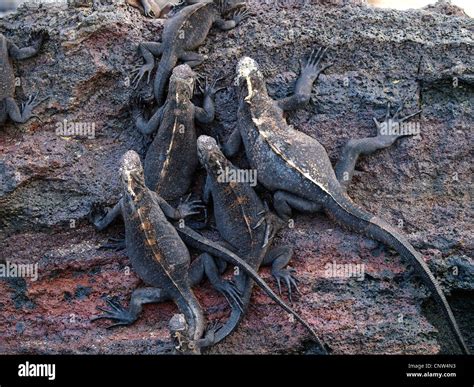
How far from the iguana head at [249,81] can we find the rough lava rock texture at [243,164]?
30 cm

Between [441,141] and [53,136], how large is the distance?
3576 mm

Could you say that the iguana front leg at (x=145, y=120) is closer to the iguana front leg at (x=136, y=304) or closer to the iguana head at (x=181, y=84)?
the iguana head at (x=181, y=84)

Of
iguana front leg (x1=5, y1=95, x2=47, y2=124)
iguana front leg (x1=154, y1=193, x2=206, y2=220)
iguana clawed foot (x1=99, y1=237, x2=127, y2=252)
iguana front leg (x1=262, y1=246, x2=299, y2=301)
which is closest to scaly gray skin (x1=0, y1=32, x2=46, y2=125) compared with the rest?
iguana front leg (x1=5, y1=95, x2=47, y2=124)

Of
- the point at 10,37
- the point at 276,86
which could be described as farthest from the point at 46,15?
the point at 276,86

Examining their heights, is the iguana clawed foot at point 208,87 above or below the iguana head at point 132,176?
above

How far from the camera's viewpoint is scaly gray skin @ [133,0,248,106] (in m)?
7.34

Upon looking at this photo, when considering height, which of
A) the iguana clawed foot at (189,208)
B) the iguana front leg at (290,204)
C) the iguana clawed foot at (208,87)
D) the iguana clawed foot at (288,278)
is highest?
the iguana clawed foot at (208,87)

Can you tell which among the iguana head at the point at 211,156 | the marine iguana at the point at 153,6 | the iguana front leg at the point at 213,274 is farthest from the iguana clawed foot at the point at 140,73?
the iguana front leg at the point at 213,274

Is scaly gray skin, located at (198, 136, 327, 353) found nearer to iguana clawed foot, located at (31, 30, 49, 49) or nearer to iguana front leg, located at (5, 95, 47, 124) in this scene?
iguana front leg, located at (5, 95, 47, 124)

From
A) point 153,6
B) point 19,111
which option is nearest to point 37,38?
point 19,111

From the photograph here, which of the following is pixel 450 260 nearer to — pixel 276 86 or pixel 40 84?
pixel 276 86

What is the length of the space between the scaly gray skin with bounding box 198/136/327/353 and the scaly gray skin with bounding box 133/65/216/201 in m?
0.26

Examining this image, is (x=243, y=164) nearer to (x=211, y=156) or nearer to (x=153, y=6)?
(x=211, y=156)

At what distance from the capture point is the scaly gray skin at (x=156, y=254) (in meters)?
6.46
